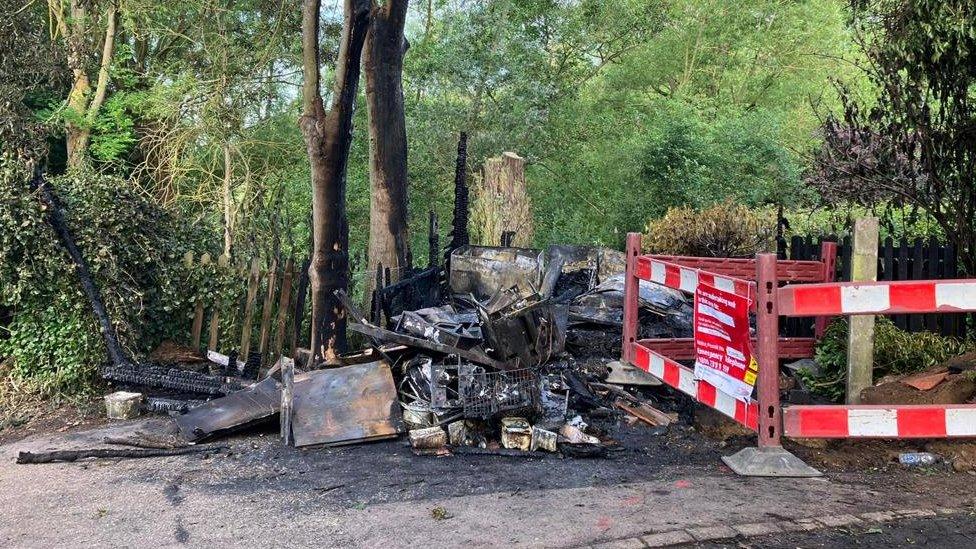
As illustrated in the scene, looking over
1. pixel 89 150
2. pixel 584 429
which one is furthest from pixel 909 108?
pixel 89 150

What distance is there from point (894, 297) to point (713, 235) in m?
8.74

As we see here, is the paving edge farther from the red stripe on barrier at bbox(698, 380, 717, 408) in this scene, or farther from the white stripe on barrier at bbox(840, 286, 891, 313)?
the red stripe on barrier at bbox(698, 380, 717, 408)

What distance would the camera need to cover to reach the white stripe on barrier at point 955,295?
521 centimetres

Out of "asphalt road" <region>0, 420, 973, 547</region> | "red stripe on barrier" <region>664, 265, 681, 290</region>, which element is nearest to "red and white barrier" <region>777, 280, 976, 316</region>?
"asphalt road" <region>0, 420, 973, 547</region>

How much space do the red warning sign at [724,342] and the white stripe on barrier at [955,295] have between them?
1.20m

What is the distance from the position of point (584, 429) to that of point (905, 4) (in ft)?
15.9

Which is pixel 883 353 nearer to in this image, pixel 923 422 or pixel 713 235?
pixel 923 422

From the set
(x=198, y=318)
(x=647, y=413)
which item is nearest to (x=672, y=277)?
(x=647, y=413)

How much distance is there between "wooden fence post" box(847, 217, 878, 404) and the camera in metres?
6.30

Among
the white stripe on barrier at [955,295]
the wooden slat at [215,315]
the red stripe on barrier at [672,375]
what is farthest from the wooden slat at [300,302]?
the white stripe on barrier at [955,295]

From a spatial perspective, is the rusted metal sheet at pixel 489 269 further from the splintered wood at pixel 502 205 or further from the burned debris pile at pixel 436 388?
the splintered wood at pixel 502 205

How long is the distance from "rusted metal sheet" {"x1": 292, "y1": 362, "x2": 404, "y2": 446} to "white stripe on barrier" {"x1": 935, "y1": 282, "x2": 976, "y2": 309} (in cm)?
410

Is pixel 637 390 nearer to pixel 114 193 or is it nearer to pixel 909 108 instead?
pixel 909 108

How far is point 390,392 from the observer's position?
23.0 ft
